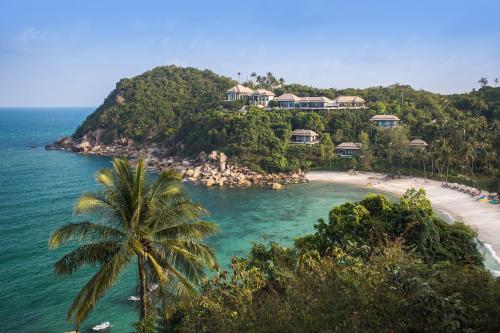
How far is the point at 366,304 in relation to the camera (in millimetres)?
8188

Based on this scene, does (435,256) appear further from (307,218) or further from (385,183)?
(385,183)

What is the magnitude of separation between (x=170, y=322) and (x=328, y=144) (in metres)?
61.0

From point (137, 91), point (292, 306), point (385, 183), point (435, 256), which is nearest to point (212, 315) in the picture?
point (292, 306)

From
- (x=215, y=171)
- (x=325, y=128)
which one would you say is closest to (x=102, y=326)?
(x=215, y=171)

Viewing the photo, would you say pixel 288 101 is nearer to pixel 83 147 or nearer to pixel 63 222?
pixel 83 147

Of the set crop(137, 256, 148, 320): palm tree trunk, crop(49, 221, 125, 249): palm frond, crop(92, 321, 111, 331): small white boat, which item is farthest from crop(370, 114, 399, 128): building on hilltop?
crop(49, 221, 125, 249): palm frond

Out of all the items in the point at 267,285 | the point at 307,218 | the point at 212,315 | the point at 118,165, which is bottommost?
the point at 307,218

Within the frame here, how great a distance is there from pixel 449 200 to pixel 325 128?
35.4 m

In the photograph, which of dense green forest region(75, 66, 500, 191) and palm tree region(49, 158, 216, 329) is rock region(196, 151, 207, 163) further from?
palm tree region(49, 158, 216, 329)

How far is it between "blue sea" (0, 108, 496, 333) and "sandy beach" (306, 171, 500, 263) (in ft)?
14.3

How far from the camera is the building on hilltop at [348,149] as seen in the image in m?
67.6

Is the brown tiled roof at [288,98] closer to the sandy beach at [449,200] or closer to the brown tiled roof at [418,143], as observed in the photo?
the sandy beach at [449,200]

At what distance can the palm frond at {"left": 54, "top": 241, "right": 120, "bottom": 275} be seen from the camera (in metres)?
10.4

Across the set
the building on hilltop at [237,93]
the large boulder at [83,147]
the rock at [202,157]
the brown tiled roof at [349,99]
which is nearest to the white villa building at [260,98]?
the building on hilltop at [237,93]
